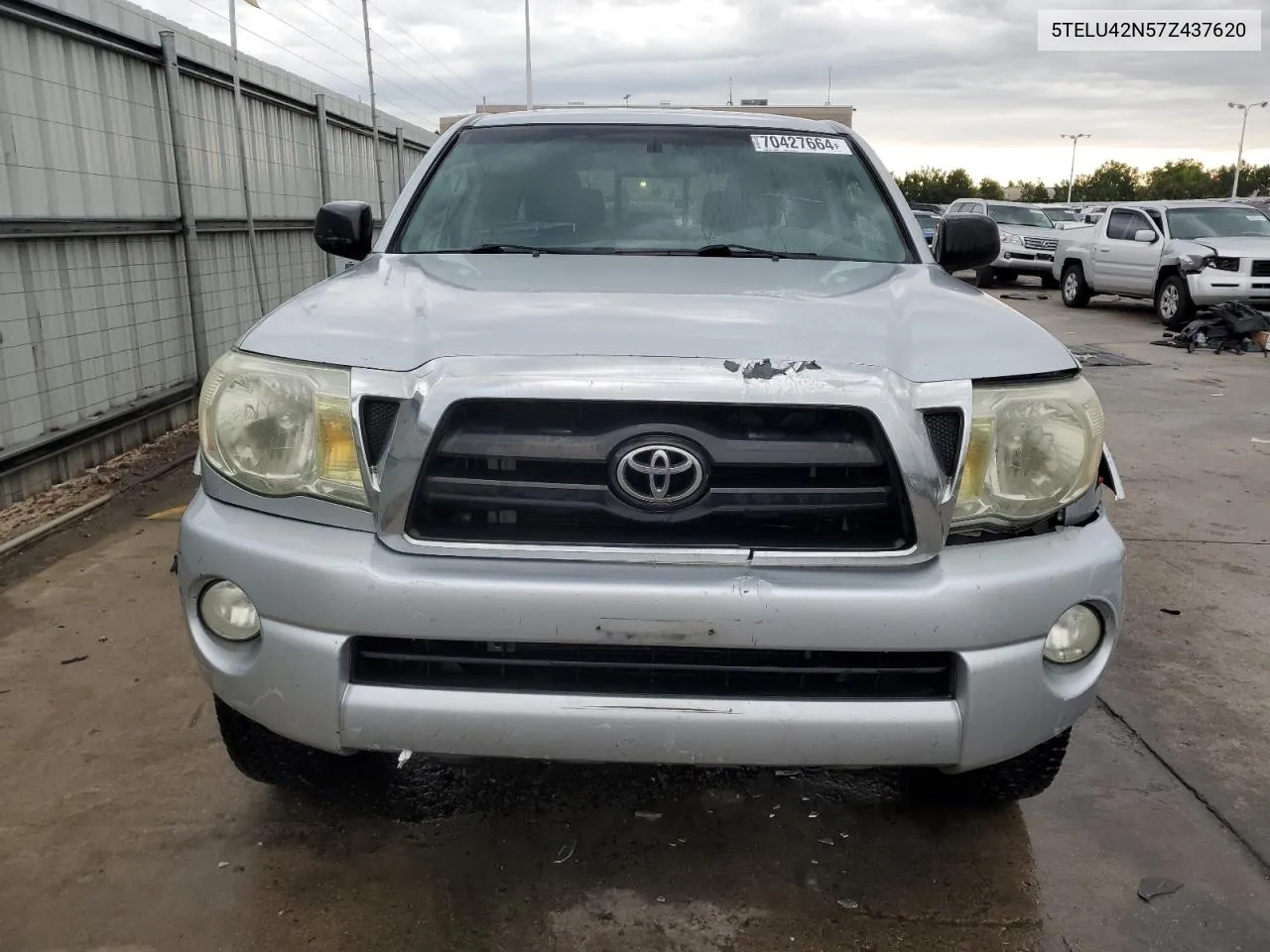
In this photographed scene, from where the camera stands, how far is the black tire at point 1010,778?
2508 mm

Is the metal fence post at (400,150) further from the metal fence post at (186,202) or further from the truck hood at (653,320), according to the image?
the truck hood at (653,320)

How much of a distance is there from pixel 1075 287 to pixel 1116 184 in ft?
268

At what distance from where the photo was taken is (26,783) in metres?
2.79

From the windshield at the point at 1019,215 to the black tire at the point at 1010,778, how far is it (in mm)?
20499

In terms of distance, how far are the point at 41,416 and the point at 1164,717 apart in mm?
5194

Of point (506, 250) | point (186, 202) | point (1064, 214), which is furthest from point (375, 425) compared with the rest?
point (1064, 214)

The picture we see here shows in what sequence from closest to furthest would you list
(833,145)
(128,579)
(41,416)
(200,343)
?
(833,145) < (128,579) < (41,416) < (200,343)

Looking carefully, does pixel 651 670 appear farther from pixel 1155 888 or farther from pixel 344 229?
pixel 344 229

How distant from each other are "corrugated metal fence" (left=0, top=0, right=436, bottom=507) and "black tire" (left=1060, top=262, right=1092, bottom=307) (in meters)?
12.8

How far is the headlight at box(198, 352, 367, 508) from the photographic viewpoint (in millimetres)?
2100

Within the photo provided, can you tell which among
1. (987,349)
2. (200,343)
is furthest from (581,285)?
(200,343)

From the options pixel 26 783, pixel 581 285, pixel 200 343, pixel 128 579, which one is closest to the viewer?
pixel 581 285

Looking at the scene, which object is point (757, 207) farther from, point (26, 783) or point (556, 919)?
point (26, 783)

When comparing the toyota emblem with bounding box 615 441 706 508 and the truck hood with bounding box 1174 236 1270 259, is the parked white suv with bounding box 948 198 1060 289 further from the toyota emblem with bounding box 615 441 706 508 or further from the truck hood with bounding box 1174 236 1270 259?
the toyota emblem with bounding box 615 441 706 508
